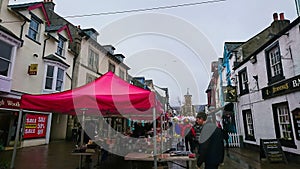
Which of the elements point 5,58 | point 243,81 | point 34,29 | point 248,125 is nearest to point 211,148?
point 248,125

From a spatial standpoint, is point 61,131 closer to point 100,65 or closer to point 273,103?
point 100,65

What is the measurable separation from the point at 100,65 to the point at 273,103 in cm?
1691

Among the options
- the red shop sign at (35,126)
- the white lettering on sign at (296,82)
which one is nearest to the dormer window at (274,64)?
the white lettering on sign at (296,82)

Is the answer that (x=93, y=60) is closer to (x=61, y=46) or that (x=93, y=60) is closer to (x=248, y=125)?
(x=61, y=46)

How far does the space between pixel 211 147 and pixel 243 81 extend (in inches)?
434

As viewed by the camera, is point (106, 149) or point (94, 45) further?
point (94, 45)

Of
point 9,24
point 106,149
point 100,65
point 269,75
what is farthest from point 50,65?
point 269,75

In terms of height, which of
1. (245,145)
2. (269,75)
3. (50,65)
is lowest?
(245,145)

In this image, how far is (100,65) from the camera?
843 inches

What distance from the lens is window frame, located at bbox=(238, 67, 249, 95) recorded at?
12.8 meters

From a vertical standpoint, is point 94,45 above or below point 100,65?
above

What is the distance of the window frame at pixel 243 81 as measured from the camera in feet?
42.1

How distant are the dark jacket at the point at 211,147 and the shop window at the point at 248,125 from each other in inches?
377

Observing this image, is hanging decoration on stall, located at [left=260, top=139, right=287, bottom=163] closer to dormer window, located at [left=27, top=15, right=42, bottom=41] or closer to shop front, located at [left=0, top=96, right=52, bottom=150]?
shop front, located at [left=0, top=96, right=52, bottom=150]
